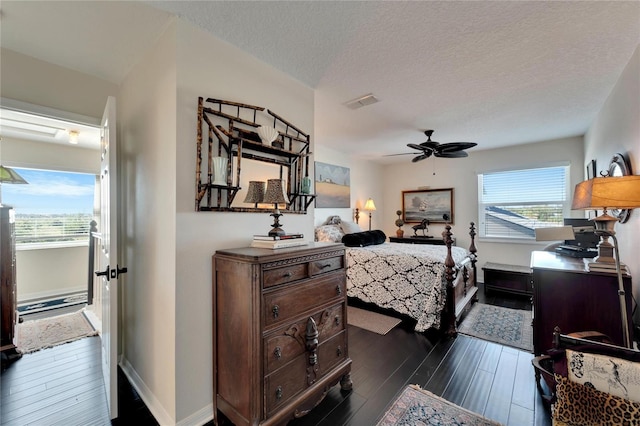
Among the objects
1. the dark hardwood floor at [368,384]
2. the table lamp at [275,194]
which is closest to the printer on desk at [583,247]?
the dark hardwood floor at [368,384]

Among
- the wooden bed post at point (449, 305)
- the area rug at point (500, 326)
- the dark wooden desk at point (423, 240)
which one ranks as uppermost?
the dark wooden desk at point (423, 240)

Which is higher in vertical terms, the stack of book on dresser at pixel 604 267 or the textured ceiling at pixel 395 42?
the textured ceiling at pixel 395 42

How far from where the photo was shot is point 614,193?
1566mm

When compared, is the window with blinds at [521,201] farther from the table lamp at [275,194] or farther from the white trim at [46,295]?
the white trim at [46,295]

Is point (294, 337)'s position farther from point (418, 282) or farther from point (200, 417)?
point (418, 282)

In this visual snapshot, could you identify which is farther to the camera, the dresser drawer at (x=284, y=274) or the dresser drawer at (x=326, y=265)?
the dresser drawer at (x=326, y=265)

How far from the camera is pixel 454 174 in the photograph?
5.38 m

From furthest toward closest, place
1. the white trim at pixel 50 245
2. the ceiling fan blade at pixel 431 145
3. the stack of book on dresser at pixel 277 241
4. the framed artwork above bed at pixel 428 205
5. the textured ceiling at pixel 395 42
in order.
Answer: the framed artwork above bed at pixel 428 205 < the white trim at pixel 50 245 < the ceiling fan blade at pixel 431 145 < the stack of book on dresser at pixel 277 241 < the textured ceiling at pixel 395 42

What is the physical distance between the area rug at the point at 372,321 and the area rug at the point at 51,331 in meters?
3.00

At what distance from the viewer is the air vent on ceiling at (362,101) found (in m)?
2.70

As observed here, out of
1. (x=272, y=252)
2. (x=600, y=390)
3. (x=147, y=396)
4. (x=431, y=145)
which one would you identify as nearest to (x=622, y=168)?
(x=431, y=145)

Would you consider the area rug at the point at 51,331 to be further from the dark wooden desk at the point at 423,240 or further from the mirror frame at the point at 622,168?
the mirror frame at the point at 622,168

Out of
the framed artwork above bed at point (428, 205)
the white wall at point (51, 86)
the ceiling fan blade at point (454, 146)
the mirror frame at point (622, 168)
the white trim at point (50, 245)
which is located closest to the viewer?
the white wall at point (51, 86)

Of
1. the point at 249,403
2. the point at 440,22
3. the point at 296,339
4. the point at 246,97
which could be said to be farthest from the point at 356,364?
the point at 440,22
